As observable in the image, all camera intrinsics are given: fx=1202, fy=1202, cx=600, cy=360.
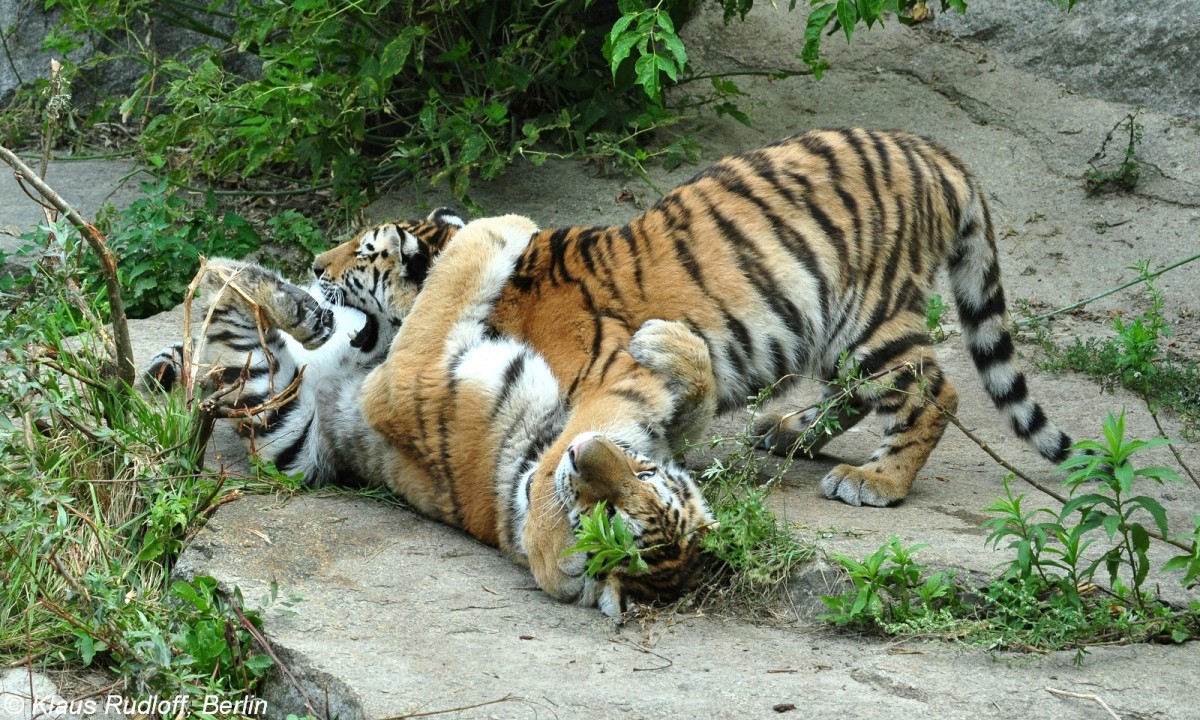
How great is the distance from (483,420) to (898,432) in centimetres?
145

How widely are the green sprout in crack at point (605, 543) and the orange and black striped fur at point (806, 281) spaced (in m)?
0.78

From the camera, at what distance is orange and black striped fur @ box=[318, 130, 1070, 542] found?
3.99 metres

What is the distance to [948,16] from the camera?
312 inches

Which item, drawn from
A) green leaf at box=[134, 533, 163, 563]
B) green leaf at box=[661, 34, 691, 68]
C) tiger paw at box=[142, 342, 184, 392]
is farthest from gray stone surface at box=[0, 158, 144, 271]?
green leaf at box=[134, 533, 163, 563]

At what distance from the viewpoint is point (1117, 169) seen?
6.68 m

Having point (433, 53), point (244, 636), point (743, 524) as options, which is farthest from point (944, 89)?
point (244, 636)

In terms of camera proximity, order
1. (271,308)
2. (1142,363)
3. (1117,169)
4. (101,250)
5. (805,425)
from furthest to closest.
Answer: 1. (1117,169)
2. (805,425)
3. (1142,363)
4. (271,308)
5. (101,250)

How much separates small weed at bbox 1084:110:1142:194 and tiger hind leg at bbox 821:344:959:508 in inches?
118

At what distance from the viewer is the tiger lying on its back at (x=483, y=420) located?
10.6 feet

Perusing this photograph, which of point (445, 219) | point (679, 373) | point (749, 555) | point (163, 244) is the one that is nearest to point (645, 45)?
point (445, 219)

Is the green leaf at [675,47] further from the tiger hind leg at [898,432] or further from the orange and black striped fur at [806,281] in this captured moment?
the tiger hind leg at [898,432]

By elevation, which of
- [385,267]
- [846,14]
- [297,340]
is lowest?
[297,340]

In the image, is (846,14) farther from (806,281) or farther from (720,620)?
(720,620)

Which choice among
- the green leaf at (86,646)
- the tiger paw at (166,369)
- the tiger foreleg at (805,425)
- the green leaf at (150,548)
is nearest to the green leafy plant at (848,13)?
the tiger foreleg at (805,425)
